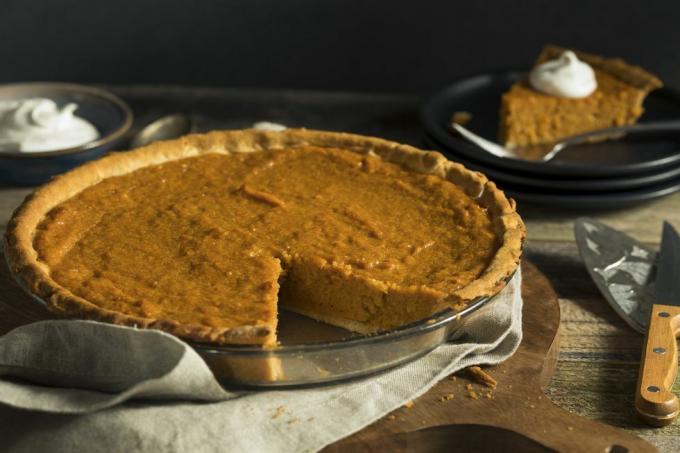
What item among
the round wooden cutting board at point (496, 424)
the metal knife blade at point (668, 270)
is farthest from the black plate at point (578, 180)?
the round wooden cutting board at point (496, 424)

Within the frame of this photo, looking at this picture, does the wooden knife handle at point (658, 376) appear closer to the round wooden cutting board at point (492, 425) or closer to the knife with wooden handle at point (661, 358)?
the knife with wooden handle at point (661, 358)

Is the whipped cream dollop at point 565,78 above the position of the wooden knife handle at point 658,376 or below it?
above

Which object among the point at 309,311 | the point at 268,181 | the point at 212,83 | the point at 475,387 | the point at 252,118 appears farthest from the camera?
the point at 212,83

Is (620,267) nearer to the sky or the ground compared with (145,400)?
nearer to the ground

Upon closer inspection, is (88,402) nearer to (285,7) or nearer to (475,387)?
(475,387)

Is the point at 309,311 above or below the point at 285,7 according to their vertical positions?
below

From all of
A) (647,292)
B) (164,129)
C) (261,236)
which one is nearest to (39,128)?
(164,129)

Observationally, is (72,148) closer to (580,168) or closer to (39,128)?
(39,128)

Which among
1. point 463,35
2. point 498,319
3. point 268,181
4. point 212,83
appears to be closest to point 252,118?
point 212,83
